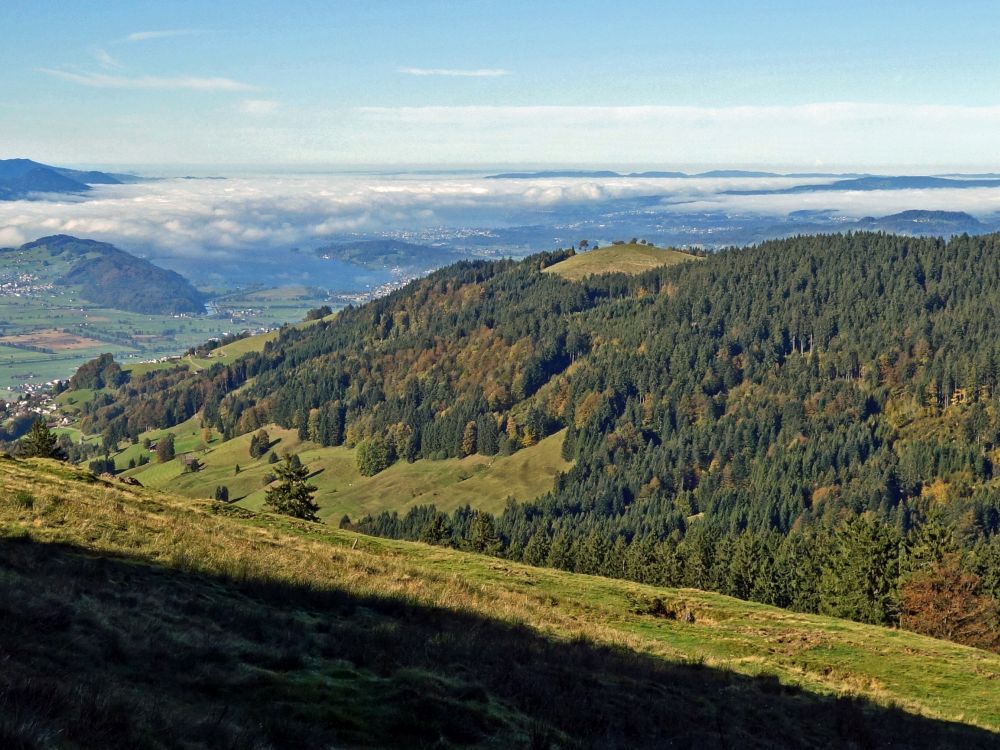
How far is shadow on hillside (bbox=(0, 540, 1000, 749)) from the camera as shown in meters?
12.2

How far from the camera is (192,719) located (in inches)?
481

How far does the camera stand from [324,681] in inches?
640

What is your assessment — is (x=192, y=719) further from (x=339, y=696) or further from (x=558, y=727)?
(x=558, y=727)

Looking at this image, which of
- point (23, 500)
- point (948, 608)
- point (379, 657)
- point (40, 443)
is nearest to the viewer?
point (379, 657)

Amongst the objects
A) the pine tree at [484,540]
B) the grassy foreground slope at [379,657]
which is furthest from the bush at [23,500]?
the pine tree at [484,540]

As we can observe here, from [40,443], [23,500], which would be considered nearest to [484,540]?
[40,443]

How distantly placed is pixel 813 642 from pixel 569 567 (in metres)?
93.4

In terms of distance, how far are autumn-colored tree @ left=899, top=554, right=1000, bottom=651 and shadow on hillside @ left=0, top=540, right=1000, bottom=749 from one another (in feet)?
152

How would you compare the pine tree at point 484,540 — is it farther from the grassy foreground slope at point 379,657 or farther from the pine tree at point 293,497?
the grassy foreground slope at point 379,657

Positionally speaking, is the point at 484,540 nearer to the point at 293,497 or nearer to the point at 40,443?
the point at 293,497

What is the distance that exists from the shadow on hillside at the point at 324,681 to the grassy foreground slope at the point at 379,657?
0.21ft

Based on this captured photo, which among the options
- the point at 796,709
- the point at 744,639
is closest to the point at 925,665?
the point at 744,639

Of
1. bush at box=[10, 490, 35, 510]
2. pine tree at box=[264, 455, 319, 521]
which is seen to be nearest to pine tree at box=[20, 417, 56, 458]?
pine tree at box=[264, 455, 319, 521]

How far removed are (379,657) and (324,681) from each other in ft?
9.12
